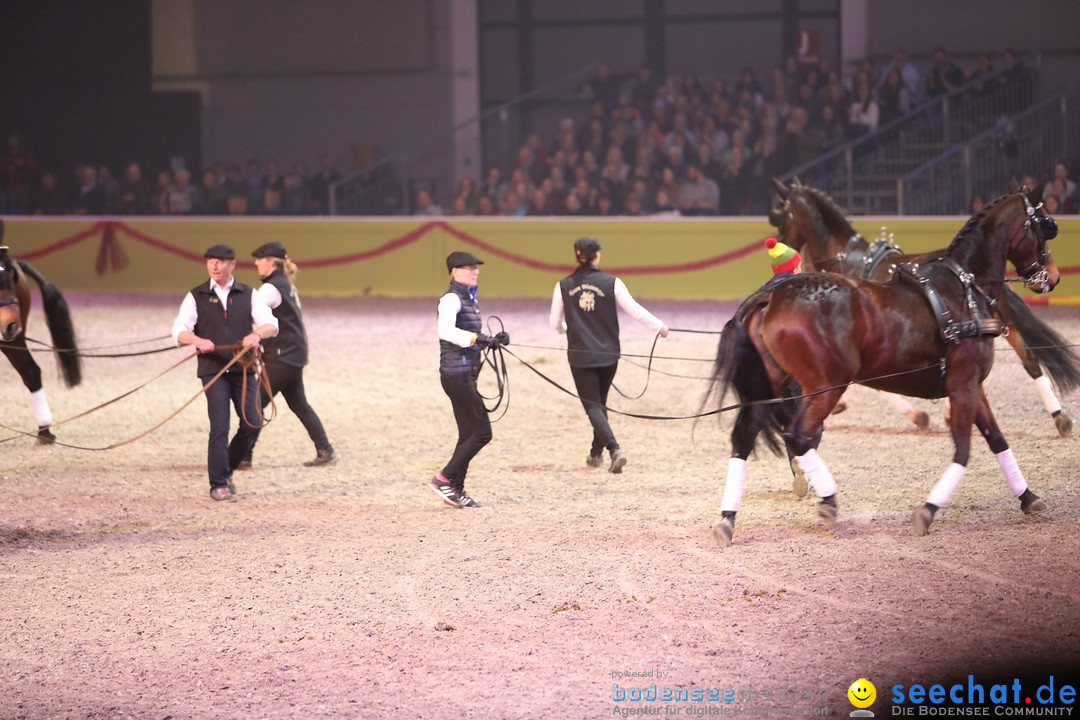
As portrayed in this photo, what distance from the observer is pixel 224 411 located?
8227mm

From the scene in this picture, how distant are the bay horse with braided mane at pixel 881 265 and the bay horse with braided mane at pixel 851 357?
0.81 metres

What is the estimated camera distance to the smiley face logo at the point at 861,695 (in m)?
4.72

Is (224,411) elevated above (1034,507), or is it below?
above

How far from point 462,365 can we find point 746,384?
1815 millimetres

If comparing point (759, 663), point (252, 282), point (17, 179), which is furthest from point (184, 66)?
point (759, 663)

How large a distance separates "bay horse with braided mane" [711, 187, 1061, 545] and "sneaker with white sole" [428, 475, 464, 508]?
71.6 inches

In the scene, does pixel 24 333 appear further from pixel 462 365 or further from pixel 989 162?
pixel 989 162

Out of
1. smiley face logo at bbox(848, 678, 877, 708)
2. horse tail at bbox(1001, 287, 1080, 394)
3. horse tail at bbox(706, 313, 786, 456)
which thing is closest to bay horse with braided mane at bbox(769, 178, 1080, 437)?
horse tail at bbox(1001, 287, 1080, 394)

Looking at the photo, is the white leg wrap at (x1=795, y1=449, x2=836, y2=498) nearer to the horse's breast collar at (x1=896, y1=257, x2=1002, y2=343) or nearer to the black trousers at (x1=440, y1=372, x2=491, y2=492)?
the horse's breast collar at (x1=896, y1=257, x2=1002, y2=343)

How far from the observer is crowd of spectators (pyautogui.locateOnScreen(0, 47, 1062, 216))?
1903cm

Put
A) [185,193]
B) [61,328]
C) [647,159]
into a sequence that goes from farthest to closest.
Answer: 1. [185,193]
2. [647,159]
3. [61,328]

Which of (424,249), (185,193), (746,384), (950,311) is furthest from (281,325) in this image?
(185,193)

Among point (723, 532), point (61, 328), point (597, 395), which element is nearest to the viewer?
point (723, 532)

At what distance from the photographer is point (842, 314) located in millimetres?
6809
